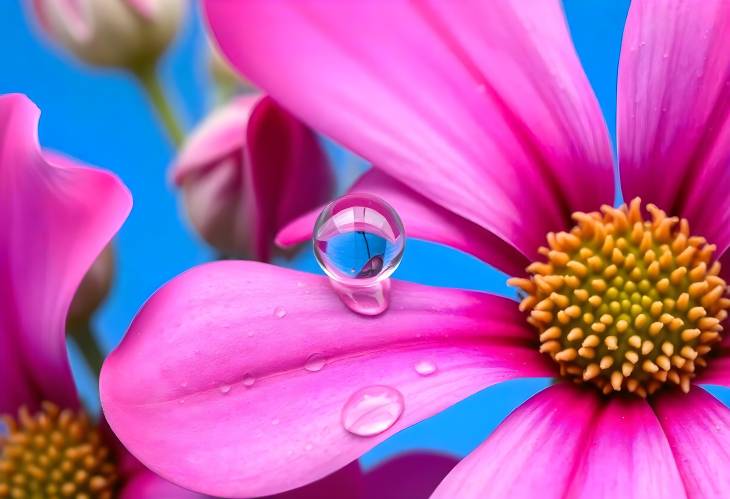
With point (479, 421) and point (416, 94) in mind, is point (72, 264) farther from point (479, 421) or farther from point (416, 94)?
point (479, 421)

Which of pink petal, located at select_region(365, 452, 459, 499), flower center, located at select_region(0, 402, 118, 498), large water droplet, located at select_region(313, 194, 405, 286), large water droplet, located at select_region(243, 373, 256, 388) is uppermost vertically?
large water droplet, located at select_region(313, 194, 405, 286)

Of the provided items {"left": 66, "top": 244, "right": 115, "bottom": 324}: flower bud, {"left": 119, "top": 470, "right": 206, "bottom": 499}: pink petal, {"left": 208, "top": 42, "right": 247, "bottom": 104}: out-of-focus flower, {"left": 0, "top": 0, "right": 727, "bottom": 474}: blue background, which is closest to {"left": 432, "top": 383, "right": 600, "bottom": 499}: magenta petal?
{"left": 119, "top": 470, "right": 206, "bottom": 499}: pink petal

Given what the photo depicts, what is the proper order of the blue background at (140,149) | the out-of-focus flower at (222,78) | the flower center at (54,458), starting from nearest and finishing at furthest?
the flower center at (54,458), the out-of-focus flower at (222,78), the blue background at (140,149)

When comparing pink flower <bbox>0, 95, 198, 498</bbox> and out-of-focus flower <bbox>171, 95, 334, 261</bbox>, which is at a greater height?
out-of-focus flower <bbox>171, 95, 334, 261</bbox>

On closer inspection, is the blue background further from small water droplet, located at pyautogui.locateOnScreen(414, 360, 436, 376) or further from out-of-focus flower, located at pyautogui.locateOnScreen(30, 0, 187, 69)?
small water droplet, located at pyautogui.locateOnScreen(414, 360, 436, 376)

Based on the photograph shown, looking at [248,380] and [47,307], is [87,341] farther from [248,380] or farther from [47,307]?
[248,380]

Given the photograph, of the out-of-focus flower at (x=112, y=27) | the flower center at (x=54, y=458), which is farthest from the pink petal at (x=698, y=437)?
the out-of-focus flower at (x=112, y=27)

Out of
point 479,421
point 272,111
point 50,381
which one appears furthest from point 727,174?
point 479,421

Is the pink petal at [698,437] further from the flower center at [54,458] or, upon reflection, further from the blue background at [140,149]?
the blue background at [140,149]
